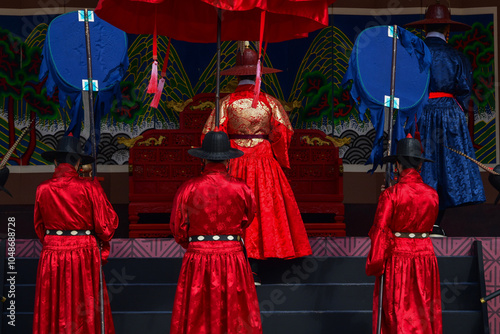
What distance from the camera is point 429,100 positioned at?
682cm

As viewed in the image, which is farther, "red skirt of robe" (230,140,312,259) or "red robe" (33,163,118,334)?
"red skirt of robe" (230,140,312,259)

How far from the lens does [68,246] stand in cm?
530

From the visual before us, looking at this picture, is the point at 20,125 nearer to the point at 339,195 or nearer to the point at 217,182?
the point at 339,195

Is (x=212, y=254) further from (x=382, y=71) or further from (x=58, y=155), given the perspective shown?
(x=382, y=71)

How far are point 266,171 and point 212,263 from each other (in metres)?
1.32

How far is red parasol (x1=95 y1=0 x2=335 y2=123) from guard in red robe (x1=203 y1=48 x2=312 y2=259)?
1.44 ft

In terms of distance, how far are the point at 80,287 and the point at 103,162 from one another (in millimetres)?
3498

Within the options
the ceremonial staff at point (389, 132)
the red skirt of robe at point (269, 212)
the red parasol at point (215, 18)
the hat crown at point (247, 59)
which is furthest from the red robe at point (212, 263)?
the hat crown at point (247, 59)

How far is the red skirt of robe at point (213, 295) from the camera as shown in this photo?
4.94m

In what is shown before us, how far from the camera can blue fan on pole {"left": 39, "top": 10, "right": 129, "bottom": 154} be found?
6004mm

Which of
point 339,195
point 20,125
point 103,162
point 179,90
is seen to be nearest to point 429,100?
point 339,195

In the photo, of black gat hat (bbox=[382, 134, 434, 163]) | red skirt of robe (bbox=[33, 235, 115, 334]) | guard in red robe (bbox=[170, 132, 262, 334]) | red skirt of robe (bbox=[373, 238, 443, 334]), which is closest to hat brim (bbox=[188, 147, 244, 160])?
guard in red robe (bbox=[170, 132, 262, 334])

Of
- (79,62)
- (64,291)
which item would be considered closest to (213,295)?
(64,291)

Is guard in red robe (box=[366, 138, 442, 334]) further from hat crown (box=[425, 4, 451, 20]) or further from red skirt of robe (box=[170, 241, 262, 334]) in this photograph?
hat crown (box=[425, 4, 451, 20])
